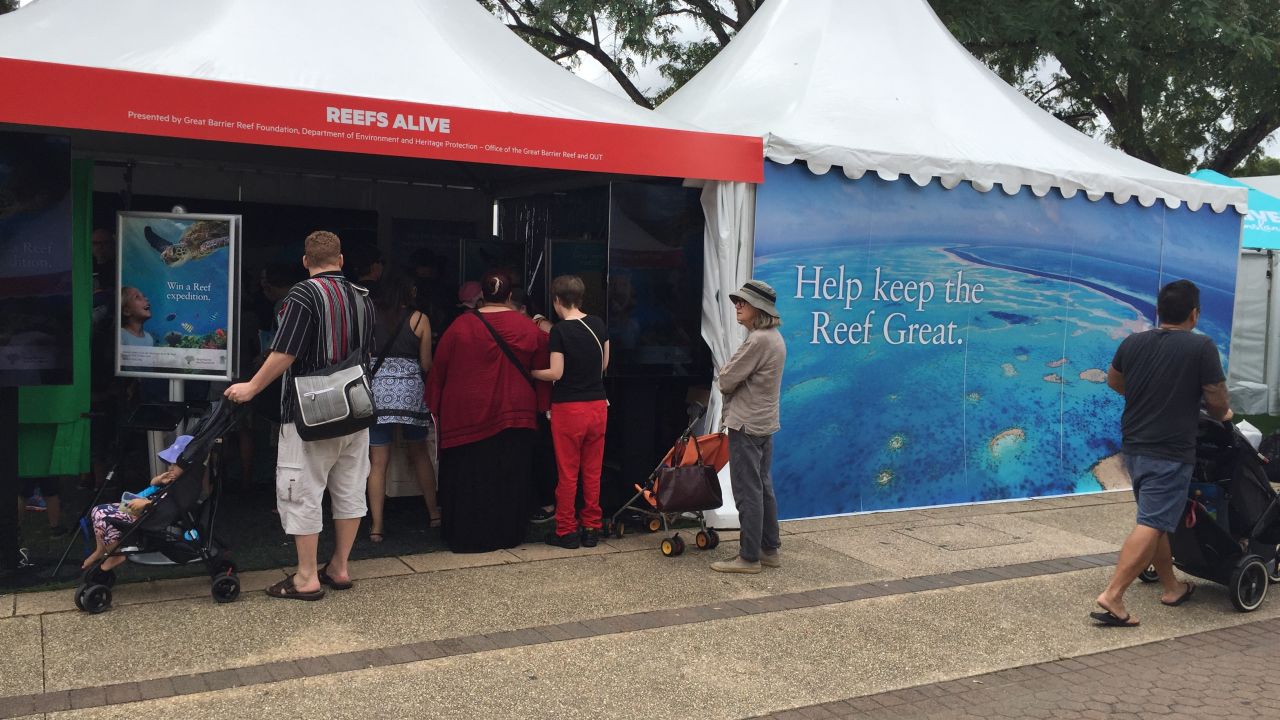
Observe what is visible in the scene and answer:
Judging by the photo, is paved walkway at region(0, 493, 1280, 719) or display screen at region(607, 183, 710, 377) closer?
paved walkway at region(0, 493, 1280, 719)

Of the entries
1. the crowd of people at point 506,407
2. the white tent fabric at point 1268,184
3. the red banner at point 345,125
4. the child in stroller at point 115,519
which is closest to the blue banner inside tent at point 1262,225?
the white tent fabric at point 1268,184

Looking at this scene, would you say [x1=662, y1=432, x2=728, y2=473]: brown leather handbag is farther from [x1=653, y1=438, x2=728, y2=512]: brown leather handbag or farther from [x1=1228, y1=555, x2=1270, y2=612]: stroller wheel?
[x1=1228, y1=555, x2=1270, y2=612]: stroller wheel

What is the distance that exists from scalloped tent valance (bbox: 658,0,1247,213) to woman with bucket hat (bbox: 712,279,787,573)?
1.68m

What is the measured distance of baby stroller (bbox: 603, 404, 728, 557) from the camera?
650 cm

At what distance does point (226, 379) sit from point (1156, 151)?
20.5 metres

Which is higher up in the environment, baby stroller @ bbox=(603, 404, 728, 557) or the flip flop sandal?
baby stroller @ bbox=(603, 404, 728, 557)

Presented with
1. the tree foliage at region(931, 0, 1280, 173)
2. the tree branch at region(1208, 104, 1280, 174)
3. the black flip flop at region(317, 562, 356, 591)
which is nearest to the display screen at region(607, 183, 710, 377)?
the black flip flop at region(317, 562, 356, 591)

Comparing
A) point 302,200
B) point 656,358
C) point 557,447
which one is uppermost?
point 302,200

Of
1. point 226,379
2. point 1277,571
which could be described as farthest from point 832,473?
point 226,379

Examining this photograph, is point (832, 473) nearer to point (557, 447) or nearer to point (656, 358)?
point (656, 358)

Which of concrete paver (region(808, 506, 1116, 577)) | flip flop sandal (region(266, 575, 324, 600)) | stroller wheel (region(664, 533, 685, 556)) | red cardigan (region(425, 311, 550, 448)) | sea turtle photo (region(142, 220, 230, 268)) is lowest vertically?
concrete paver (region(808, 506, 1116, 577))

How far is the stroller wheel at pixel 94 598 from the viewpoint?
523 centimetres

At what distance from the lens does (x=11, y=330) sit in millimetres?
5539

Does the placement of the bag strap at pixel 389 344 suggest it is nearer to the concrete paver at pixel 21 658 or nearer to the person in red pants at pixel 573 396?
the person in red pants at pixel 573 396
